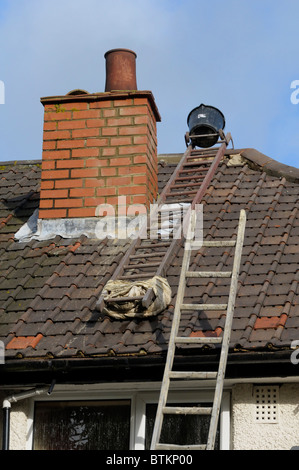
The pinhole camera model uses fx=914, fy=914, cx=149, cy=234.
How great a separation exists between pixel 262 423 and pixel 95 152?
4051mm

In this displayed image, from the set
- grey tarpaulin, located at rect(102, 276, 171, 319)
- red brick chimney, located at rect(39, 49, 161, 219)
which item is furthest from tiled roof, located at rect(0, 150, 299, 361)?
red brick chimney, located at rect(39, 49, 161, 219)

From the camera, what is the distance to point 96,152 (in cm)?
991

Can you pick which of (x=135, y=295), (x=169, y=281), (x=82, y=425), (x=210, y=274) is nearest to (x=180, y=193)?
(x=169, y=281)

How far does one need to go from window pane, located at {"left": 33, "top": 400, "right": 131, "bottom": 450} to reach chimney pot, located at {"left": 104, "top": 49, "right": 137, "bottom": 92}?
14.2ft

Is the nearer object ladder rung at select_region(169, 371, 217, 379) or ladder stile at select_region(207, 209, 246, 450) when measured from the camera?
ladder stile at select_region(207, 209, 246, 450)

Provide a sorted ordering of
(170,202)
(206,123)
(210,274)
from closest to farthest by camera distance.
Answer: (210,274), (170,202), (206,123)

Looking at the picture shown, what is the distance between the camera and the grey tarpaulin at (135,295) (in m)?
7.66

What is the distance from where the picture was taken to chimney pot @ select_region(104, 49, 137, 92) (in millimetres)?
10570

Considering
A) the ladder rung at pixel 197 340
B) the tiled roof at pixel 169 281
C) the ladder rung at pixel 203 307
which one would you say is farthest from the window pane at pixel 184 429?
the ladder rung at pixel 203 307

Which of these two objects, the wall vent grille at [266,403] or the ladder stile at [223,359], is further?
the wall vent grille at [266,403]

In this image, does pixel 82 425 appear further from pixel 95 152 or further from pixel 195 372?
pixel 95 152

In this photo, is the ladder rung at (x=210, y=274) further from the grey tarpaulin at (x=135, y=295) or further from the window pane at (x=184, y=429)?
the window pane at (x=184, y=429)

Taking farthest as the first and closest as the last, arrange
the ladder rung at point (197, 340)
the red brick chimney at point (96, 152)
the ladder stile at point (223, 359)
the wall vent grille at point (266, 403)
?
the red brick chimney at point (96, 152) < the wall vent grille at point (266, 403) < the ladder rung at point (197, 340) < the ladder stile at point (223, 359)

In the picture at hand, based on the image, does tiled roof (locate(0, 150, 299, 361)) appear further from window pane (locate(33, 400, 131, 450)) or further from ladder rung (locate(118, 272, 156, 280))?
window pane (locate(33, 400, 131, 450))
